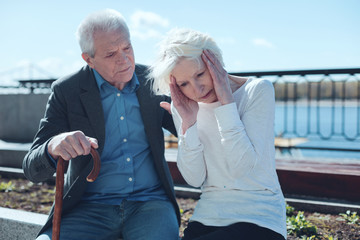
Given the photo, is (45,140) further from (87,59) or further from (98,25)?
(98,25)

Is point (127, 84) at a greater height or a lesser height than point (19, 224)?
greater

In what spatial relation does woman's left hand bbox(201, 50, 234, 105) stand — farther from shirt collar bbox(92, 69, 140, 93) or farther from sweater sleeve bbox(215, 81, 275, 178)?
shirt collar bbox(92, 69, 140, 93)

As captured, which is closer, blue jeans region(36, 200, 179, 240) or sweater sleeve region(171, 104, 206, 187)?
sweater sleeve region(171, 104, 206, 187)

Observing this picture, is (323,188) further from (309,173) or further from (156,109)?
(156,109)

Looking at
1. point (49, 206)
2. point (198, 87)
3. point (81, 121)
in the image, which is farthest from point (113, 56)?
point (49, 206)

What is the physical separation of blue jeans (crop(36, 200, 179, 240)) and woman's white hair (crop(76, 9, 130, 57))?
1.12 meters

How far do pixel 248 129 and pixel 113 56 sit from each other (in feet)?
3.69

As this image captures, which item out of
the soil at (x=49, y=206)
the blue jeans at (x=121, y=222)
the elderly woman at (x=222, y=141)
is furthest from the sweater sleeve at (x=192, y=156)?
the soil at (x=49, y=206)

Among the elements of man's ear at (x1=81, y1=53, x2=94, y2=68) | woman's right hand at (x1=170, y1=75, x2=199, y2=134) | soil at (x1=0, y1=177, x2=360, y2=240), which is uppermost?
man's ear at (x1=81, y1=53, x2=94, y2=68)

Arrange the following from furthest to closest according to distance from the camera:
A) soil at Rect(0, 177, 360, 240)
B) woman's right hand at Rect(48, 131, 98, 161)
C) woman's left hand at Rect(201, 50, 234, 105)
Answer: soil at Rect(0, 177, 360, 240), woman's left hand at Rect(201, 50, 234, 105), woman's right hand at Rect(48, 131, 98, 161)

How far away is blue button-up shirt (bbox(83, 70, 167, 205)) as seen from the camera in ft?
8.27

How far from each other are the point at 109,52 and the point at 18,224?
68.7 inches

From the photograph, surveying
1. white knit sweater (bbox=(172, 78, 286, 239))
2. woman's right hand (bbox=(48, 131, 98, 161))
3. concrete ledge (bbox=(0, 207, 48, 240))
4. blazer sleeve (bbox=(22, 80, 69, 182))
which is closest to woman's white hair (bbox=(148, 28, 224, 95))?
white knit sweater (bbox=(172, 78, 286, 239))

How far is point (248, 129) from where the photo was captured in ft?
6.64
